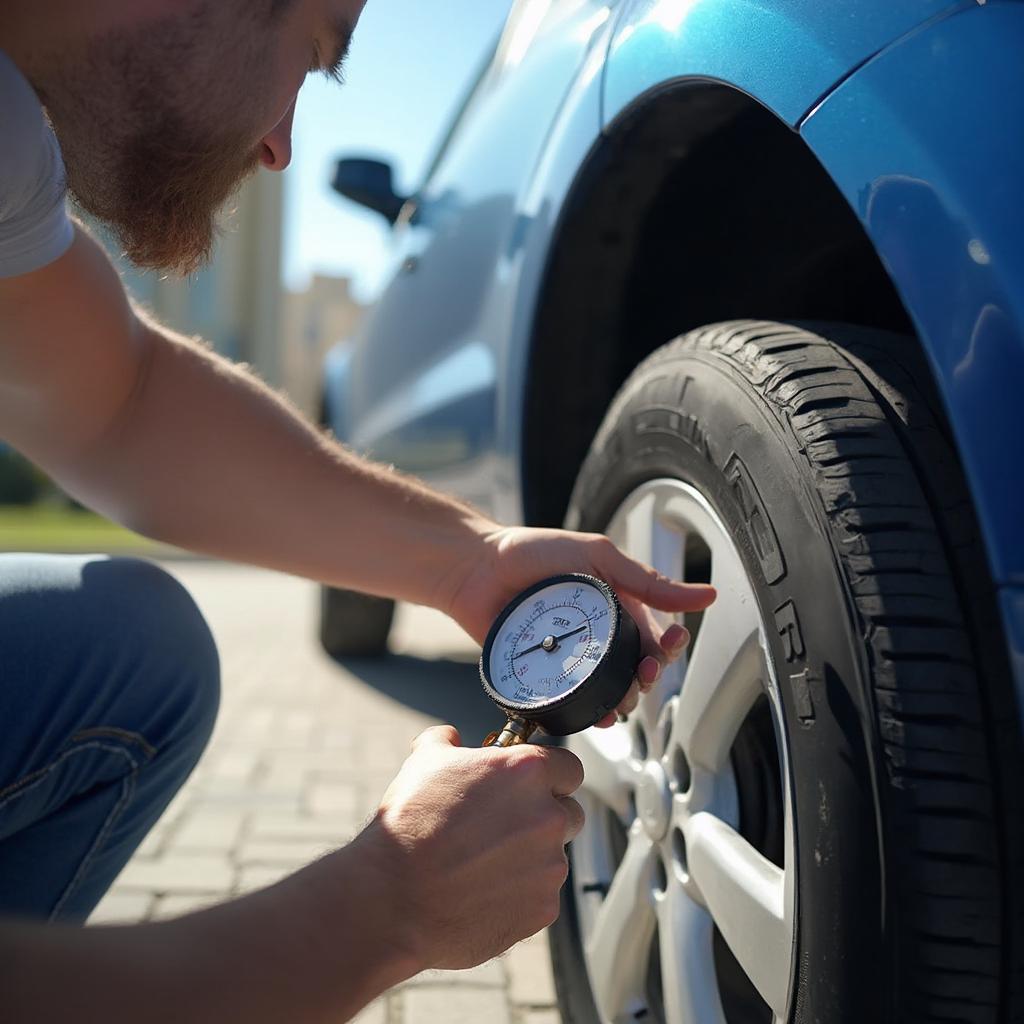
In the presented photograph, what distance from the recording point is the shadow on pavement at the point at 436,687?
3.60m

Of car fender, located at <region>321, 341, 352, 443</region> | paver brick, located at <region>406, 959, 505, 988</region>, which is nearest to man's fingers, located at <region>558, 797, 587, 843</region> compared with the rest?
paver brick, located at <region>406, 959, 505, 988</region>

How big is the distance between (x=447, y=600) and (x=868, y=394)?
2.29ft

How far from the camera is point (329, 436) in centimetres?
179

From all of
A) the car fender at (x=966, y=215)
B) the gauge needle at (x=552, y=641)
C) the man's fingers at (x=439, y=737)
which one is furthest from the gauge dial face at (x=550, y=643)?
the car fender at (x=966, y=215)

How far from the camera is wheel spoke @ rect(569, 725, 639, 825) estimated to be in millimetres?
1513

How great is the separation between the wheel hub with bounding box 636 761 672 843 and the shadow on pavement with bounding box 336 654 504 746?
1.78 m

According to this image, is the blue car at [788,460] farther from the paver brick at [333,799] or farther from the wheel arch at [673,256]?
the paver brick at [333,799]

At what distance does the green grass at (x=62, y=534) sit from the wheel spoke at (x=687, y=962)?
896 cm

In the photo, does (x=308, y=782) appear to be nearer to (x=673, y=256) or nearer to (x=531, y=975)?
(x=531, y=975)

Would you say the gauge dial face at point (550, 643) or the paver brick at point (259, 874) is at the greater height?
the gauge dial face at point (550, 643)

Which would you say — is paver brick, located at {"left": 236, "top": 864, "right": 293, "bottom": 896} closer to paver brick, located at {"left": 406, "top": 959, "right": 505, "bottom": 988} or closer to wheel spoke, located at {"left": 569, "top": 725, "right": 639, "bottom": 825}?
paver brick, located at {"left": 406, "top": 959, "right": 505, "bottom": 988}

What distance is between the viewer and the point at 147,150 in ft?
4.83

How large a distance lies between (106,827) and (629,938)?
0.69 meters

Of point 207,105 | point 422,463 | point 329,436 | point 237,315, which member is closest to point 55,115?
point 207,105
